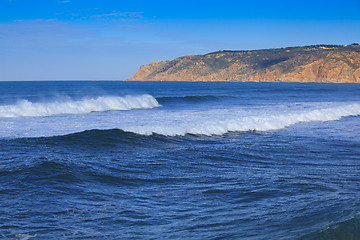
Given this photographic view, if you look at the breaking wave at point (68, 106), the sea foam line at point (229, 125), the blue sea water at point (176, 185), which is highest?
the breaking wave at point (68, 106)

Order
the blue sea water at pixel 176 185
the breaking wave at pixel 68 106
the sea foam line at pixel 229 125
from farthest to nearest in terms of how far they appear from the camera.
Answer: the breaking wave at pixel 68 106 → the sea foam line at pixel 229 125 → the blue sea water at pixel 176 185

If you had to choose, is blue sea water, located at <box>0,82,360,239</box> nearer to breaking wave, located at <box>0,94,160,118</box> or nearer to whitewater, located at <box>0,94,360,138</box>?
whitewater, located at <box>0,94,360,138</box>

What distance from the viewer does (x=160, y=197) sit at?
273 inches

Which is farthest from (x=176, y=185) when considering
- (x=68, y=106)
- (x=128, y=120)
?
(x=68, y=106)

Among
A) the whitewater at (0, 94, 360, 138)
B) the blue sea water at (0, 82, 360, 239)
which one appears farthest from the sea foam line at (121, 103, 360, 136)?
the blue sea water at (0, 82, 360, 239)

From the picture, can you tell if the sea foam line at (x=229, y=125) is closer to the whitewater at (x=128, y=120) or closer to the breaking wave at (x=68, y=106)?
the whitewater at (x=128, y=120)

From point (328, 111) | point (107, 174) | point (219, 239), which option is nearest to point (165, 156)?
point (107, 174)

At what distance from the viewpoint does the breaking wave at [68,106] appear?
2414 cm

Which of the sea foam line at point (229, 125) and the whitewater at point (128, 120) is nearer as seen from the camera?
the sea foam line at point (229, 125)

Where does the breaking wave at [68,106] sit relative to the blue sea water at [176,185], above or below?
above

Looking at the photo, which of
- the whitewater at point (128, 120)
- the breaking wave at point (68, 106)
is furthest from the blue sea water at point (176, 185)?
the breaking wave at point (68, 106)

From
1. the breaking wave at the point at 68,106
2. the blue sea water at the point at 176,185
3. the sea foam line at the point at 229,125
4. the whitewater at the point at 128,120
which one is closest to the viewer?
the blue sea water at the point at 176,185

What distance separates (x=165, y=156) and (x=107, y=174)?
2.81 metres

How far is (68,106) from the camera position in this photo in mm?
28375
